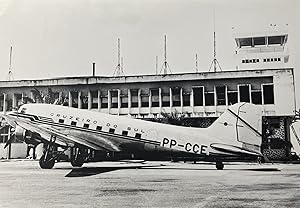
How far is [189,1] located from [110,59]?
212 centimetres

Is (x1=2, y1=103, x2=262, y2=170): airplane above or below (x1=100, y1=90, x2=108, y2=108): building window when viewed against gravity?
below

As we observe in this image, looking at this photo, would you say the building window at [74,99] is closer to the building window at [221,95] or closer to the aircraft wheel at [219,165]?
the building window at [221,95]

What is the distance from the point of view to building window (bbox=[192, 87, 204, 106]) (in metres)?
10.8

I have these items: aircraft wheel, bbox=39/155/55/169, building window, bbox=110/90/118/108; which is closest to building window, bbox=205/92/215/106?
building window, bbox=110/90/118/108

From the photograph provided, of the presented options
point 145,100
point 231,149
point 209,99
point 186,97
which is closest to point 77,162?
point 145,100

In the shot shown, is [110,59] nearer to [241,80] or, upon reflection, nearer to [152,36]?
[152,36]

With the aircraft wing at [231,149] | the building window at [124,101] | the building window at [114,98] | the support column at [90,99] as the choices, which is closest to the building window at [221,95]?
the aircraft wing at [231,149]

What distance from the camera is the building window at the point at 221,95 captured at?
412 inches

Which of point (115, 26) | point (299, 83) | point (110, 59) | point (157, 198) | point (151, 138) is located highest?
point (115, 26)

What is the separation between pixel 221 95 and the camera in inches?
428

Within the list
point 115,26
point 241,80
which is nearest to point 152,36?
point 115,26

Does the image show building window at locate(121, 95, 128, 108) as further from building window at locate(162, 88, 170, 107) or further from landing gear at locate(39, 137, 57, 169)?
landing gear at locate(39, 137, 57, 169)

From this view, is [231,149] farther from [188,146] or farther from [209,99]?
[209,99]

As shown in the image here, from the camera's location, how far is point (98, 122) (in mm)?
10148
